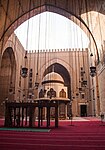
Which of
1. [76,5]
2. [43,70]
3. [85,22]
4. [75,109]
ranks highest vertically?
[76,5]

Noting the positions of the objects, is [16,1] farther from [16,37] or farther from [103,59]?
[16,37]

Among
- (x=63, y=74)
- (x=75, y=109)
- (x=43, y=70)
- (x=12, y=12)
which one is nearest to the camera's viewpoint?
(x=12, y=12)

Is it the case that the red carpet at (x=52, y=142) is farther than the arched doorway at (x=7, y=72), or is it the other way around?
the arched doorway at (x=7, y=72)

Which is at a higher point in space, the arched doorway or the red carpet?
the arched doorway

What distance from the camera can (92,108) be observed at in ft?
64.8

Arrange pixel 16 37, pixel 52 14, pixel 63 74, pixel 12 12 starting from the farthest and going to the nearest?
pixel 63 74 → pixel 16 37 → pixel 52 14 → pixel 12 12

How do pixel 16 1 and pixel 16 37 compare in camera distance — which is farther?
pixel 16 37

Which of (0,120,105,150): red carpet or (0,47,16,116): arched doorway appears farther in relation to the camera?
(0,47,16,116): arched doorway

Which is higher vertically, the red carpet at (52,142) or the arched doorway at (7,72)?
the arched doorway at (7,72)

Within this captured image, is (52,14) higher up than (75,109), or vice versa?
(52,14)

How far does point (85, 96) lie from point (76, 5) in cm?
1252

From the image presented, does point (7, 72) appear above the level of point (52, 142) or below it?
above

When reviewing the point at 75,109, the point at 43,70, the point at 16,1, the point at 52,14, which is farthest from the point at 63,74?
the point at 16,1

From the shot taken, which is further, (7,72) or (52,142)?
(7,72)
